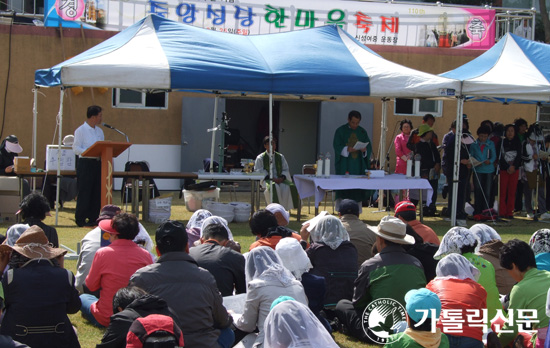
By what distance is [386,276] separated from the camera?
5.19 metres

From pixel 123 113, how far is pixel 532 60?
784cm

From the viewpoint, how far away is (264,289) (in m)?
4.50

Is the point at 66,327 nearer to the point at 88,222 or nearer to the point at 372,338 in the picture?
the point at 372,338

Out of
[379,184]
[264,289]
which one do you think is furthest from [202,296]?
[379,184]

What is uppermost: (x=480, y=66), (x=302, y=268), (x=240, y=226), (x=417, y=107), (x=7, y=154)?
(x=480, y=66)

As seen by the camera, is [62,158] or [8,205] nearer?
[8,205]

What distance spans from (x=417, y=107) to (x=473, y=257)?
11381 millimetres

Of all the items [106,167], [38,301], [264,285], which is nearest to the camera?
[38,301]

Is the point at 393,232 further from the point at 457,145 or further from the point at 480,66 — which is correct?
the point at 480,66

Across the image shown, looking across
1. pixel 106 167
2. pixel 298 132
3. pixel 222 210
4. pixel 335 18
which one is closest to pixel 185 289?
pixel 106 167

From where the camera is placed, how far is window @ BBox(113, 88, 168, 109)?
1500 cm

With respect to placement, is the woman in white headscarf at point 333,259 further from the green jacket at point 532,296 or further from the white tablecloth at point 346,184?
the white tablecloth at point 346,184

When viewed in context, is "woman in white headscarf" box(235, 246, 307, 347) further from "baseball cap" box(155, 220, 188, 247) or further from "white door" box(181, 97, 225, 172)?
"white door" box(181, 97, 225, 172)

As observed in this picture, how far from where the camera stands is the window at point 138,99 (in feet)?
49.2
